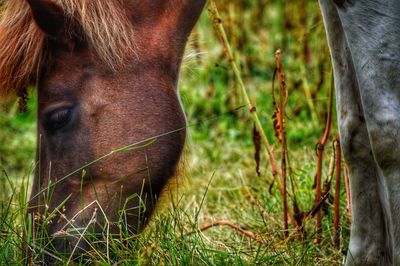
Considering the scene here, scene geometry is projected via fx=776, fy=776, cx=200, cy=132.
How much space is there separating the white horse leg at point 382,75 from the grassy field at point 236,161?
0.49m

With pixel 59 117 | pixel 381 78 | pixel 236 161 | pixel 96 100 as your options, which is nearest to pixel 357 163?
pixel 381 78

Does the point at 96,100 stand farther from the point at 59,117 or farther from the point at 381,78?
the point at 381,78

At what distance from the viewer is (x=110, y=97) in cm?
292

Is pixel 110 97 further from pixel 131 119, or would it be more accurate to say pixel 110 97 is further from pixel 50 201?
pixel 50 201

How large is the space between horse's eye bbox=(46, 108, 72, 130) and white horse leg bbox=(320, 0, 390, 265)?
1.01 m

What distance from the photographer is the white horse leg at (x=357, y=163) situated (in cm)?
263

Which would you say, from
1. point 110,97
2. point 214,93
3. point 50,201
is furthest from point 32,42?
point 214,93

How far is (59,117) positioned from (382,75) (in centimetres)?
125

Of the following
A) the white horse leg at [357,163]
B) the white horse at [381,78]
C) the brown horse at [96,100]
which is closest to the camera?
the white horse at [381,78]

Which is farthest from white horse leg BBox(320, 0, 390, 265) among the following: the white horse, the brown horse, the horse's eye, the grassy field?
the horse's eye

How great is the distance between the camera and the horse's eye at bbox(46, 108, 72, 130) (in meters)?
2.93

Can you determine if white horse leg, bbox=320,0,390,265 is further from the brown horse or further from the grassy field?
the brown horse

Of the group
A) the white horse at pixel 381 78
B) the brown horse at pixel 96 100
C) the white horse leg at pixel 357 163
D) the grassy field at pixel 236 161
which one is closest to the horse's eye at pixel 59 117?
the brown horse at pixel 96 100

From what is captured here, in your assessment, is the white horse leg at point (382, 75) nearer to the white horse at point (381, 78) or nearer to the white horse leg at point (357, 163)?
the white horse at point (381, 78)
